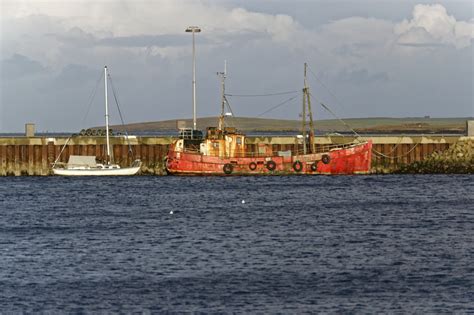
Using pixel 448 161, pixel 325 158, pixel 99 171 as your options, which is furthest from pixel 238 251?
pixel 448 161

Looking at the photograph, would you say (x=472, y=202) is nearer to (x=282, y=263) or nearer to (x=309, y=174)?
(x=309, y=174)

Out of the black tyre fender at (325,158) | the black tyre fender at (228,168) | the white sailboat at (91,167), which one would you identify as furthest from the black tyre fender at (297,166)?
the white sailboat at (91,167)

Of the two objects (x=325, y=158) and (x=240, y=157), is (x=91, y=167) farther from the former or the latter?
(x=325, y=158)

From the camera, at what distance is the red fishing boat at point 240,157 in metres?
105

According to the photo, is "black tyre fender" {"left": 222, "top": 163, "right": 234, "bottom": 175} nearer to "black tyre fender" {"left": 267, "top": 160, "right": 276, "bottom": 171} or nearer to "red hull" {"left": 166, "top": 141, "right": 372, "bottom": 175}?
"red hull" {"left": 166, "top": 141, "right": 372, "bottom": 175}

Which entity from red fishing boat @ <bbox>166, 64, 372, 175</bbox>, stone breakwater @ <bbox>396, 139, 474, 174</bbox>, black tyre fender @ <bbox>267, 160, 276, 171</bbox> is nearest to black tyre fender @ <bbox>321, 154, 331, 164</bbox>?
red fishing boat @ <bbox>166, 64, 372, 175</bbox>

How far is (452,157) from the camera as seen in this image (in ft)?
372

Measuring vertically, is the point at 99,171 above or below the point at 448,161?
below

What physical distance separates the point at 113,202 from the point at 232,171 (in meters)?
25.0

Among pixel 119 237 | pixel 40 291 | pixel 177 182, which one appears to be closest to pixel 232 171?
pixel 177 182

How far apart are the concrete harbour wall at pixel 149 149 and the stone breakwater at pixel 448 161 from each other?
0.55ft

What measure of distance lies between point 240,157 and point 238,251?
54824 millimetres

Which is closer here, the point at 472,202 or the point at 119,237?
the point at 119,237

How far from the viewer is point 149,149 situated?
10925 cm
